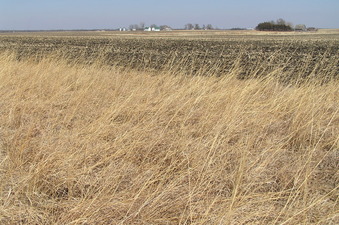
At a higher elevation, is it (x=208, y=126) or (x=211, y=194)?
(x=208, y=126)

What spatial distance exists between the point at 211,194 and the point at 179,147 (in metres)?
0.60

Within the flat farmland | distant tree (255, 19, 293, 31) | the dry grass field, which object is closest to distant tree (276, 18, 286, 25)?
distant tree (255, 19, 293, 31)

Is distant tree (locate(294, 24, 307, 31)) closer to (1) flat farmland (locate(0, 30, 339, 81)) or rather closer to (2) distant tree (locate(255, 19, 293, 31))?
(2) distant tree (locate(255, 19, 293, 31))

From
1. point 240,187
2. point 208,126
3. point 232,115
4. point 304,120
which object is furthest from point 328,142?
point 240,187

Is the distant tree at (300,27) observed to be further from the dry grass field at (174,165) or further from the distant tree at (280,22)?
the dry grass field at (174,165)

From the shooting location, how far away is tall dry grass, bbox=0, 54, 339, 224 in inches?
68.1

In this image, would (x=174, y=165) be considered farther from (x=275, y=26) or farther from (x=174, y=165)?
(x=275, y=26)

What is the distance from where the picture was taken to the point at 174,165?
226cm

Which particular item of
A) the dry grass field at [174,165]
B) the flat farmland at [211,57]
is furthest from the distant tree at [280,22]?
the dry grass field at [174,165]

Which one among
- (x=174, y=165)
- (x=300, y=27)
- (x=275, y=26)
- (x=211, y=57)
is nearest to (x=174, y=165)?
(x=174, y=165)

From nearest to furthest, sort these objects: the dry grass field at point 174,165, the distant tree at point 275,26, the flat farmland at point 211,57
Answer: the dry grass field at point 174,165
the flat farmland at point 211,57
the distant tree at point 275,26

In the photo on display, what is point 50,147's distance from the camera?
244 centimetres

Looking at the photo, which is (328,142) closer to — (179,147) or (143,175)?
(179,147)

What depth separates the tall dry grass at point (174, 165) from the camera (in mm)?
1729
